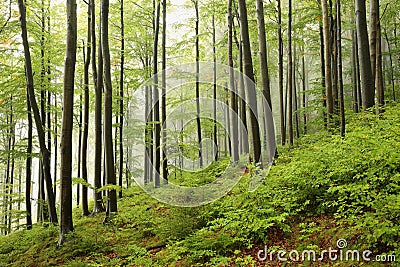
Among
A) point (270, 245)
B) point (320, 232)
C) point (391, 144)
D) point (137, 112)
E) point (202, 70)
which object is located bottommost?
point (270, 245)

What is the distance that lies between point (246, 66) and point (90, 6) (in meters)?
6.38

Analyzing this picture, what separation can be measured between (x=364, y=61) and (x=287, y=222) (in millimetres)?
5811

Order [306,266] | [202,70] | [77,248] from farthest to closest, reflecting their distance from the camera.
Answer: [202,70], [77,248], [306,266]

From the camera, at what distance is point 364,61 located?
8.73 meters

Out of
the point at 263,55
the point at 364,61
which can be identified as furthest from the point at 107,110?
the point at 364,61

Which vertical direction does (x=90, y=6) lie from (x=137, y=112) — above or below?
above

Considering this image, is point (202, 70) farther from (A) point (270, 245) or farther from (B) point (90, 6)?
(A) point (270, 245)

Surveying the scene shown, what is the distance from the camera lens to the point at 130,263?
6316 mm

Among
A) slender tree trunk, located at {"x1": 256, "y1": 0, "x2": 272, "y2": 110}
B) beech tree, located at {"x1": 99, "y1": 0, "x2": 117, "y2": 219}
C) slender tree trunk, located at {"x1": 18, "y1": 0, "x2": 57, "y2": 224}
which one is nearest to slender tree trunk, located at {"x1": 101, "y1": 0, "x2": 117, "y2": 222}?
beech tree, located at {"x1": 99, "y1": 0, "x2": 117, "y2": 219}

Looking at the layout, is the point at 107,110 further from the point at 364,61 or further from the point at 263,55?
the point at 364,61

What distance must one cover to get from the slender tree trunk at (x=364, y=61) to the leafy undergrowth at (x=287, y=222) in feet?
2.41

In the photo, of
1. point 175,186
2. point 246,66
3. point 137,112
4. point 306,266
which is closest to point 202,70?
point 137,112

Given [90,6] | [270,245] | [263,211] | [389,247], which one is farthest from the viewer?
[90,6]

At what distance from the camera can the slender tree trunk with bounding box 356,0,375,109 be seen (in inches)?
344
